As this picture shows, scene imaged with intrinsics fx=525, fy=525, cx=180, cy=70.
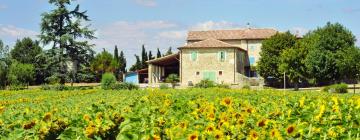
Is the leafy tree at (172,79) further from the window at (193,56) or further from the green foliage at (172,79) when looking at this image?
the window at (193,56)

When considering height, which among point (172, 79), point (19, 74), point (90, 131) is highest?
point (19, 74)

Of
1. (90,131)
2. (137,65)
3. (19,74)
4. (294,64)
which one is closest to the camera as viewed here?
(90,131)

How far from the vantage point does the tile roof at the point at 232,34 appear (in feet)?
194

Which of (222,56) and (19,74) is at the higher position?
(222,56)

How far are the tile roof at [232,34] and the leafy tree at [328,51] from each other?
499 inches

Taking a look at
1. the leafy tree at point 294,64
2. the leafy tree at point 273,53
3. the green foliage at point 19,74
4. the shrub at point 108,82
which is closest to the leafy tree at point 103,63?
the green foliage at point 19,74

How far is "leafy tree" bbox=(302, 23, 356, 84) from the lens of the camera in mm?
44656

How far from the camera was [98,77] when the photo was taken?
72.2m

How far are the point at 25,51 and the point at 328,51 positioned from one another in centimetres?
4162

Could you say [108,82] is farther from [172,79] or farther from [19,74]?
[19,74]

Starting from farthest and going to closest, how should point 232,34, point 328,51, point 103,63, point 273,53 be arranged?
point 103,63 → point 232,34 → point 273,53 → point 328,51

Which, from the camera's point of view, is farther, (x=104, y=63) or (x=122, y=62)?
(x=122, y=62)

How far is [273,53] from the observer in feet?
171

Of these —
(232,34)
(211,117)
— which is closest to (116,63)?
(232,34)
